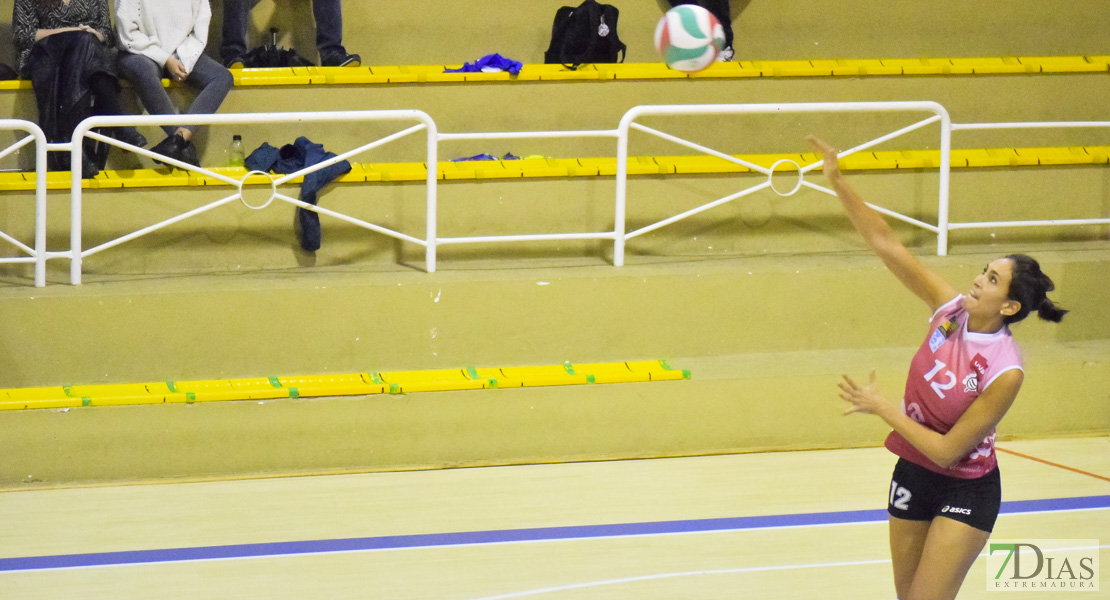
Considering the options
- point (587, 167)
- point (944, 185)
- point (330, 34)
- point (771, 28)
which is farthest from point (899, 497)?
point (771, 28)

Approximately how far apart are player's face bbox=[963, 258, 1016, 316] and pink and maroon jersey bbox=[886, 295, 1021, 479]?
2.9 inches

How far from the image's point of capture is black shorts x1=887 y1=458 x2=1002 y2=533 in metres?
3.77

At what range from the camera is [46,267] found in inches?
279

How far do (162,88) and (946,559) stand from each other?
5408 mm

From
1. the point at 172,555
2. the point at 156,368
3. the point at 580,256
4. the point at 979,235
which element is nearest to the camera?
the point at 172,555

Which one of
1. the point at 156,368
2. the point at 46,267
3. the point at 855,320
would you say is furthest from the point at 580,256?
the point at 46,267

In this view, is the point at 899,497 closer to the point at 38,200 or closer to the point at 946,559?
the point at 946,559

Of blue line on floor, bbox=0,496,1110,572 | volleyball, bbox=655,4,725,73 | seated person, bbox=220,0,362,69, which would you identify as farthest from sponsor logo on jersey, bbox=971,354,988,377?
seated person, bbox=220,0,362,69

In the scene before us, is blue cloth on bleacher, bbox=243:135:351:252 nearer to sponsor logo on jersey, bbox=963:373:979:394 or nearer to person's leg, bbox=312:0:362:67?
person's leg, bbox=312:0:362:67

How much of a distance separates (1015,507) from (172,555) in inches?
152

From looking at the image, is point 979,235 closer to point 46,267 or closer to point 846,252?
point 846,252

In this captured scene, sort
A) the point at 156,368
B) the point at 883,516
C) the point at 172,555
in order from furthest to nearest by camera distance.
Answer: the point at 156,368
the point at 883,516
the point at 172,555

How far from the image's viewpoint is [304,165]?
7266 mm

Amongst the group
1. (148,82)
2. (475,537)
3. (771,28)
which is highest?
(771,28)
